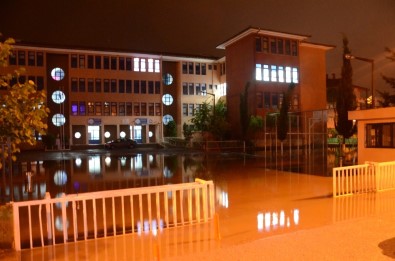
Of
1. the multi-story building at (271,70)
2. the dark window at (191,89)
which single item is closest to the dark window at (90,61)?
the dark window at (191,89)

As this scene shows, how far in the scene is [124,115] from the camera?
5734 centimetres

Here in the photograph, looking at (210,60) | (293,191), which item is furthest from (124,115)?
(293,191)

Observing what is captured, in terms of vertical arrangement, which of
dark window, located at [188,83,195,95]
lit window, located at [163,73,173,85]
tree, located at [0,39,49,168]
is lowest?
tree, located at [0,39,49,168]

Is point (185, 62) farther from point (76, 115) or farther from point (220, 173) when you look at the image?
point (220, 173)

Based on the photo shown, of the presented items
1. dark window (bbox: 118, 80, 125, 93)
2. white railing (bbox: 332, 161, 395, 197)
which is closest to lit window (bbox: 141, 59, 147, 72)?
dark window (bbox: 118, 80, 125, 93)

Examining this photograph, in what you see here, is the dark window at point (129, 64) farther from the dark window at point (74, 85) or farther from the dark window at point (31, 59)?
the dark window at point (31, 59)

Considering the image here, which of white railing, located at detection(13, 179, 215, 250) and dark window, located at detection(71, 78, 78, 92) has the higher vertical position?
dark window, located at detection(71, 78, 78, 92)

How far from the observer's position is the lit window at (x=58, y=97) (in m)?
54.2

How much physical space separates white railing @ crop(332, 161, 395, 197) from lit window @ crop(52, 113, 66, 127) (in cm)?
4764

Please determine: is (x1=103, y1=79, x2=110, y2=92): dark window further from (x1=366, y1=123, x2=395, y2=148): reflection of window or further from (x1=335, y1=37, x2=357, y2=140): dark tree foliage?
(x1=366, y1=123, x2=395, y2=148): reflection of window

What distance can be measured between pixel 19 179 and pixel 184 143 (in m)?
30.7

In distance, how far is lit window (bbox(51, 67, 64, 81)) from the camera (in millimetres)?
54188

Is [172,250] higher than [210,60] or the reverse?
the reverse

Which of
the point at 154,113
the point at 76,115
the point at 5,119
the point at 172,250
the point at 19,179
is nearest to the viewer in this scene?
the point at 5,119
